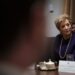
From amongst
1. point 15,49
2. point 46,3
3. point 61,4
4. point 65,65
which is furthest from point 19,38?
point 61,4

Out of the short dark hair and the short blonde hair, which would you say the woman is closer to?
the short blonde hair

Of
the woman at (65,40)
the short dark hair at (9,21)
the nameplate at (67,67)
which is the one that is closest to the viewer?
the short dark hair at (9,21)

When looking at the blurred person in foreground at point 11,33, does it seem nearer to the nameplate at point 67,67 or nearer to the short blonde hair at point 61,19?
the nameplate at point 67,67

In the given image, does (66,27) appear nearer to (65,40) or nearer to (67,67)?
(65,40)

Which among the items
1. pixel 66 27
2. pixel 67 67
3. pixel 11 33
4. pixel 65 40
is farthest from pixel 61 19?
pixel 11 33

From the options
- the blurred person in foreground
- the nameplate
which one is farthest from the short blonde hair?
the blurred person in foreground

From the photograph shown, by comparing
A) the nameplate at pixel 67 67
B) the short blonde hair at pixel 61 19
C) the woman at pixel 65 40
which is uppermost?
the short blonde hair at pixel 61 19

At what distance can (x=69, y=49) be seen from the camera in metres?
1.66

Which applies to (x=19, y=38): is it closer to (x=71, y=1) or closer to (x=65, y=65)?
(x=65, y=65)

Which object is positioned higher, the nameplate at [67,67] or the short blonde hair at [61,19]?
the short blonde hair at [61,19]

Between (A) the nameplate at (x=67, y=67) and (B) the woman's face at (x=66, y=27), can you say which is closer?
(A) the nameplate at (x=67, y=67)

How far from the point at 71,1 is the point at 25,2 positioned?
1.37 m

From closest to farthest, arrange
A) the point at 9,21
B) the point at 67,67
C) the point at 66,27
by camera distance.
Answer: the point at 9,21, the point at 67,67, the point at 66,27

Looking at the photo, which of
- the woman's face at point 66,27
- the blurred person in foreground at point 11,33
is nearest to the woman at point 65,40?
the woman's face at point 66,27
